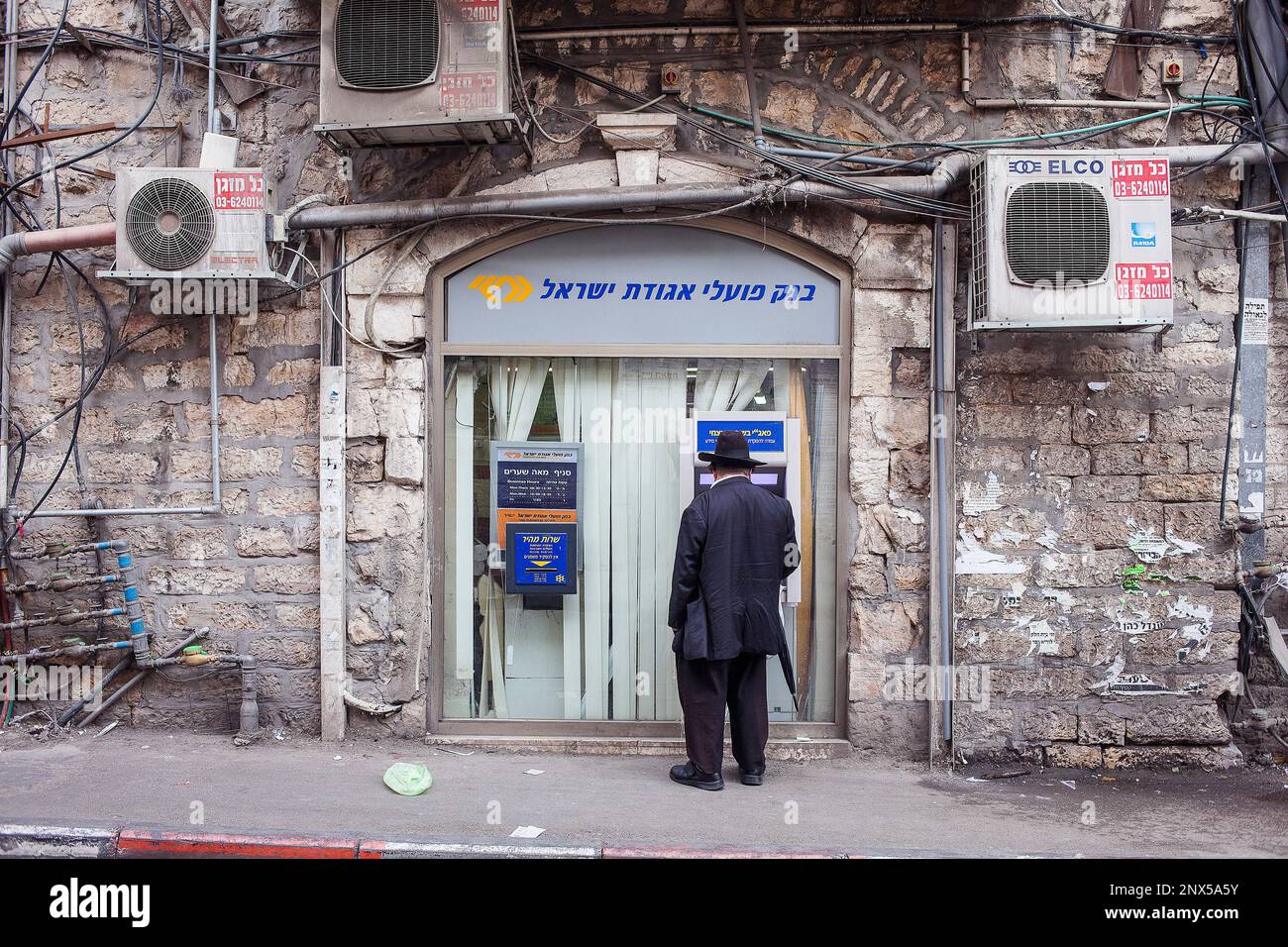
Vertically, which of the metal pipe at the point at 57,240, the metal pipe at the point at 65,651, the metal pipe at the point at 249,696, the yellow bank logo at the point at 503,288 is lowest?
the metal pipe at the point at 249,696

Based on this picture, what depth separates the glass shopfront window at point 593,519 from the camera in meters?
6.11

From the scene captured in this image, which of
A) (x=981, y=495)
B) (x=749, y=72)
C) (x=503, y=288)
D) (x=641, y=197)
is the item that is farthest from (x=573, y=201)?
(x=981, y=495)

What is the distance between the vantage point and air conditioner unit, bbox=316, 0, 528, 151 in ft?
17.8

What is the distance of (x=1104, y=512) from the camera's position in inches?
231

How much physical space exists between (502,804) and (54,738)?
9.92 feet

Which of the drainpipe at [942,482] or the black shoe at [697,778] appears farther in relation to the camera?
the drainpipe at [942,482]

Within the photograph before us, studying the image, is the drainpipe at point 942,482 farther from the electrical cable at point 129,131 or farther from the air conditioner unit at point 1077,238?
the electrical cable at point 129,131

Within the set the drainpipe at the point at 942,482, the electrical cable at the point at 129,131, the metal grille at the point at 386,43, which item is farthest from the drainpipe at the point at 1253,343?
the electrical cable at the point at 129,131

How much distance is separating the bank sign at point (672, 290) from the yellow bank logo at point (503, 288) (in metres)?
0.02

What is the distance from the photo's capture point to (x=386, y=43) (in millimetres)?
5480

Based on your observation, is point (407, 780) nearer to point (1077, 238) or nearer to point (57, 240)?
point (57, 240)

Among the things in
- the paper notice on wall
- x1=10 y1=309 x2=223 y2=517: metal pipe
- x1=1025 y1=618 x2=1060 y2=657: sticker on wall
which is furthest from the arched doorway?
the paper notice on wall

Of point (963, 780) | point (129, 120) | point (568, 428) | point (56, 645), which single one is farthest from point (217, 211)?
point (963, 780)

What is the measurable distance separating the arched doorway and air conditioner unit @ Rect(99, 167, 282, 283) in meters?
1.10
